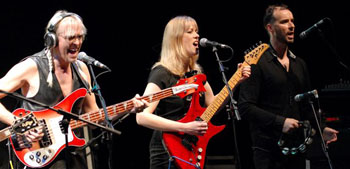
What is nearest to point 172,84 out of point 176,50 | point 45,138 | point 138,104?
point 176,50

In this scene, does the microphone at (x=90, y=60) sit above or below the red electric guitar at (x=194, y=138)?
above

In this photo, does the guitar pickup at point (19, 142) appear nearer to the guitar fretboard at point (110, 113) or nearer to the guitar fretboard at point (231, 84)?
the guitar fretboard at point (110, 113)

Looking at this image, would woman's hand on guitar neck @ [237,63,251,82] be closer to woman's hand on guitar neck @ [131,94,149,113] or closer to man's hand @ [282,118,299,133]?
man's hand @ [282,118,299,133]

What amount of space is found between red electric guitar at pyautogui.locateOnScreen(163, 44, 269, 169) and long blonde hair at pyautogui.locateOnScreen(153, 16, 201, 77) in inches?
12.2

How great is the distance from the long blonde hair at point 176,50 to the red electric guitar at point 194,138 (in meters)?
0.31

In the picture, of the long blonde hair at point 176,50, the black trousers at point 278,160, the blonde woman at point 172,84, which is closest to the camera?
the blonde woman at point 172,84

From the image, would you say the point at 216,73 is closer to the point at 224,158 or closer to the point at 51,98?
the point at 224,158

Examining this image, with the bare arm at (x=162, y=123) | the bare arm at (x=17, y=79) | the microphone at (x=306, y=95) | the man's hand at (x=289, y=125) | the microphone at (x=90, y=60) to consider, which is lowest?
the man's hand at (x=289, y=125)

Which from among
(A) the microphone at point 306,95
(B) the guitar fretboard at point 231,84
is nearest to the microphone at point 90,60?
(B) the guitar fretboard at point 231,84

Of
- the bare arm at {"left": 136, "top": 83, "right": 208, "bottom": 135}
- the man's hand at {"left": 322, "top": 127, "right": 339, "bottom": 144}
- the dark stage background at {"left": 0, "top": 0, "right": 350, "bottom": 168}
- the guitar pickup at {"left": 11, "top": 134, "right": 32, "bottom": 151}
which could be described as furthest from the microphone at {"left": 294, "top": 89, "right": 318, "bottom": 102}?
the dark stage background at {"left": 0, "top": 0, "right": 350, "bottom": 168}

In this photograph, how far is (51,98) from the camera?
3.33 metres

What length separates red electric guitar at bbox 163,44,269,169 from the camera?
377 cm

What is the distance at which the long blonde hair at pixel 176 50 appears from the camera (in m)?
3.97

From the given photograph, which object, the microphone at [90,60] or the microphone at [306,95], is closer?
the microphone at [90,60]
